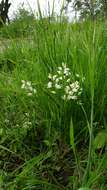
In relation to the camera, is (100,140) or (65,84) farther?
(65,84)

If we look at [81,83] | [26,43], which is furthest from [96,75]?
[26,43]

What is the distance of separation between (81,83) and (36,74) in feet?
0.88

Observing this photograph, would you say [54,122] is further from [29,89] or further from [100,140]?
[100,140]

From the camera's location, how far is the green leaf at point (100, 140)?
6.20 ft

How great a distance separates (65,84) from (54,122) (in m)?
0.19

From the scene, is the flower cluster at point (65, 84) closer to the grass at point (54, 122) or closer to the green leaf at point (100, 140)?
the grass at point (54, 122)

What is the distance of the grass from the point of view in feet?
6.34

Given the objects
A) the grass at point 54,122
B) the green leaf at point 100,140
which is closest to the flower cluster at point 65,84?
the grass at point 54,122

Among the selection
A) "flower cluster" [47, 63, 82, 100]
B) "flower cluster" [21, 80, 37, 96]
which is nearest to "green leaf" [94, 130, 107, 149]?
"flower cluster" [47, 63, 82, 100]

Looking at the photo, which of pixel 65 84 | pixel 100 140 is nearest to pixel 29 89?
pixel 65 84

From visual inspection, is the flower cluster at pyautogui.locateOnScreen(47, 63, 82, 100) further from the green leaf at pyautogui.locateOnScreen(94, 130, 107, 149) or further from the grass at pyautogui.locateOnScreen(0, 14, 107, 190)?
the green leaf at pyautogui.locateOnScreen(94, 130, 107, 149)

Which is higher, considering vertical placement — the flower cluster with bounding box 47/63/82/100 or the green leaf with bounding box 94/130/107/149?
the flower cluster with bounding box 47/63/82/100

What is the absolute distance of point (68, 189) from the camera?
191cm

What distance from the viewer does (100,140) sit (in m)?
1.92
